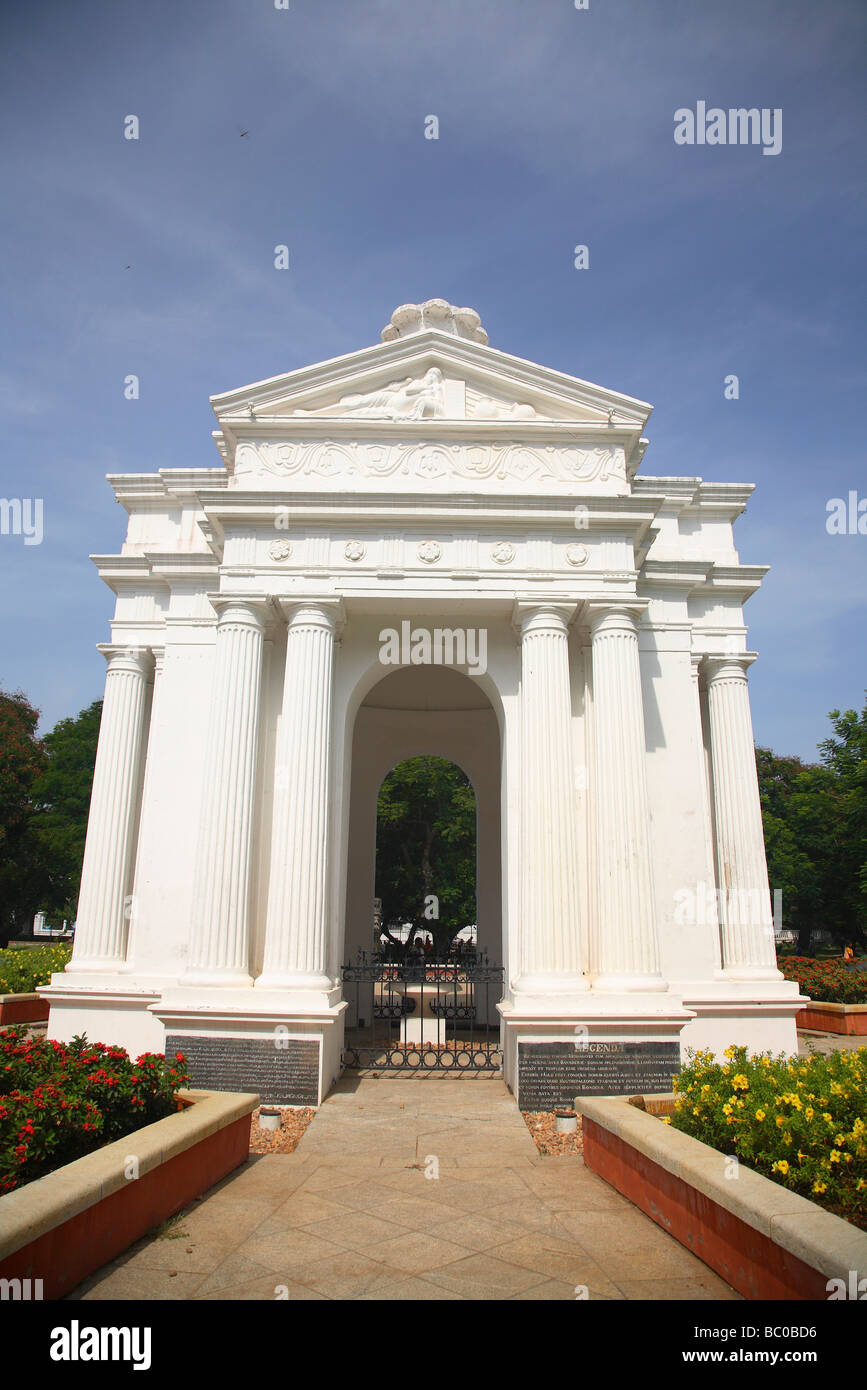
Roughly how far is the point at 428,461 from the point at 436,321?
390cm

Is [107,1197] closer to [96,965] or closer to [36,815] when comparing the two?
[96,965]

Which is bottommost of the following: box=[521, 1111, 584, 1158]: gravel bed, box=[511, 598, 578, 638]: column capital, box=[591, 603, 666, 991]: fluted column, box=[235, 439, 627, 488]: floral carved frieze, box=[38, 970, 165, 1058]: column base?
box=[521, 1111, 584, 1158]: gravel bed

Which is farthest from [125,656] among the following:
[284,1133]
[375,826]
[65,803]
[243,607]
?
[65,803]

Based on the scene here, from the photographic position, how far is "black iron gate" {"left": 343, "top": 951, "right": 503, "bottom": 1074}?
552 inches

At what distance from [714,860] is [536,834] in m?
5.12

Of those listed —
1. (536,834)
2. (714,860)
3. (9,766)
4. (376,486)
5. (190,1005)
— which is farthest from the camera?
(9,766)

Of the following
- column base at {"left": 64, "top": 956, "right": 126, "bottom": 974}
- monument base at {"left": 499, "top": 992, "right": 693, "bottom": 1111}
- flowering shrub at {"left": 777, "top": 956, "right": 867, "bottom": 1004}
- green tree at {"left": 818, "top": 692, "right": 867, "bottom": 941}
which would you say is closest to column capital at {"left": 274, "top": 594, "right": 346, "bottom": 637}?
monument base at {"left": 499, "top": 992, "right": 693, "bottom": 1111}

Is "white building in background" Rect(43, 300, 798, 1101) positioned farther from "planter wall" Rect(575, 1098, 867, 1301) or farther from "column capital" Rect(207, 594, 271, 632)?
"planter wall" Rect(575, 1098, 867, 1301)

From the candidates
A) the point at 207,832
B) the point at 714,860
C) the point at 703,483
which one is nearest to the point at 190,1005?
the point at 207,832

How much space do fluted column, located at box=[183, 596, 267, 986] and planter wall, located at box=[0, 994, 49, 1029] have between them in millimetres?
9470

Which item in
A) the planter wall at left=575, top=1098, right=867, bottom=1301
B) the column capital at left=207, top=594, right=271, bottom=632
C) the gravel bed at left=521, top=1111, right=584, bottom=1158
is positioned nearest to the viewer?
the planter wall at left=575, top=1098, right=867, bottom=1301

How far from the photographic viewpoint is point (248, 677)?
1337 centimetres
